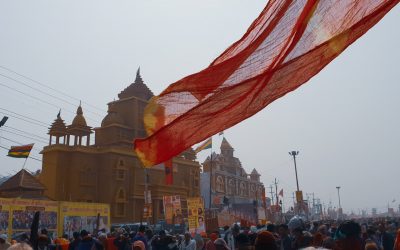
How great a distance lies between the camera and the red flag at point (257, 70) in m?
2.43

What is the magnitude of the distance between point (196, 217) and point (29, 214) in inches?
289

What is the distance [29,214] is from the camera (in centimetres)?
1789

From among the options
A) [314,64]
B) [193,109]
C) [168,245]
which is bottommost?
[168,245]

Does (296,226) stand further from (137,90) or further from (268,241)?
(137,90)

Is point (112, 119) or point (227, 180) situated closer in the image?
point (112, 119)

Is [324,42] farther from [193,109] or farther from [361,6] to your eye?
[193,109]

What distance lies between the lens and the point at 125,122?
41906 millimetres

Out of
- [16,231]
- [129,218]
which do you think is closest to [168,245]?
[16,231]

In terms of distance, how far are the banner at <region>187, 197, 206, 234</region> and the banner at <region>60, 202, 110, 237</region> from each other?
19.6 ft

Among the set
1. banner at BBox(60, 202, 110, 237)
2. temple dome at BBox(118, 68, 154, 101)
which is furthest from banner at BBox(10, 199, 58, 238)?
temple dome at BBox(118, 68, 154, 101)

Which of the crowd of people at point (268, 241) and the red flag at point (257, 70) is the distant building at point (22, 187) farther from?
the red flag at point (257, 70)

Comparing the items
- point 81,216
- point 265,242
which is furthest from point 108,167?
point 265,242

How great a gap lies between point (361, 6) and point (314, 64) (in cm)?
43

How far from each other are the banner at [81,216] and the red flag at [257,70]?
18136 mm
